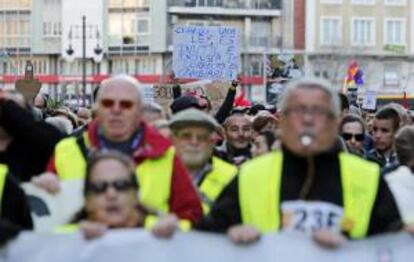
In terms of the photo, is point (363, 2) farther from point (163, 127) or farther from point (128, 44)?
point (163, 127)

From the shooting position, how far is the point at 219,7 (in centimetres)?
6756

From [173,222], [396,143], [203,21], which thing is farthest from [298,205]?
[203,21]

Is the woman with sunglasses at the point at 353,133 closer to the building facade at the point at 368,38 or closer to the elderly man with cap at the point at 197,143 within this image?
the elderly man with cap at the point at 197,143

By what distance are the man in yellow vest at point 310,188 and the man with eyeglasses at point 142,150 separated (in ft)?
1.81

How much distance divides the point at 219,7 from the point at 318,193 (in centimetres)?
6355

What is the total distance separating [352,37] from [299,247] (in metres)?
66.6

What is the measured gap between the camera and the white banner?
14.8 ft

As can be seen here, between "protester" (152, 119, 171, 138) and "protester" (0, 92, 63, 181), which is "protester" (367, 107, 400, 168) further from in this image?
"protester" (0, 92, 63, 181)

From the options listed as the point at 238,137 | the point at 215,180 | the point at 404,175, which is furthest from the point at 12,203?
the point at 238,137

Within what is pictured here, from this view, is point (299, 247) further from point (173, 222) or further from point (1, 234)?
point (1, 234)

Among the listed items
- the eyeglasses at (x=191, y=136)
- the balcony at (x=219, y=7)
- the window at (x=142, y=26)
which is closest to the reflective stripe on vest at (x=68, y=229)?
the eyeglasses at (x=191, y=136)

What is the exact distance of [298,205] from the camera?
447 cm

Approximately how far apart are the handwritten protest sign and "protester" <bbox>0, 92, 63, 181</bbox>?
9147 millimetres

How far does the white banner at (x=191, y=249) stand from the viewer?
4496 mm
